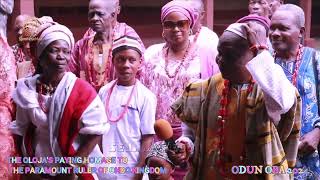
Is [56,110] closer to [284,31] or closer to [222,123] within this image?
[222,123]

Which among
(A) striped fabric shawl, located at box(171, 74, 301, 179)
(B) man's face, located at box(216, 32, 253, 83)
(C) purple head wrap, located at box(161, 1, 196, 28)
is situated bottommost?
(A) striped fabric shawl, located at box(171, 74, 301, 179)

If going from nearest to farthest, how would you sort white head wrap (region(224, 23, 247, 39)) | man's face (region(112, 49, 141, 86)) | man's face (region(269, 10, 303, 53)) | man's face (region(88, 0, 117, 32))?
white head wrap (region(224, 23, 247, 39)) < man's face (region(269, 10, 303, 53)) < man's face (region(112, 49, 141, 86)) < man's face (region(88, 0, 117, 32))

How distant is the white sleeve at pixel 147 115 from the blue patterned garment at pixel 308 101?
642mm

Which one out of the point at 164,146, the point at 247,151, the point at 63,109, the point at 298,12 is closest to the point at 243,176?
the point at 247,151

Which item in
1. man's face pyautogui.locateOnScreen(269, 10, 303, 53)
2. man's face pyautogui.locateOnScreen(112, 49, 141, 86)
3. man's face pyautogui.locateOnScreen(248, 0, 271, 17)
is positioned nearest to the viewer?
man's face pyautogui.locateOnScreen(269, 10, 303, 53)

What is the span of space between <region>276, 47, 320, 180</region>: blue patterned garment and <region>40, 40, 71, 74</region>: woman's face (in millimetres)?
999

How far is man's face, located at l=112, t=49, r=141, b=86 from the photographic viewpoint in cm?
262

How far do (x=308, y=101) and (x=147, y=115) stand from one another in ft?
2.44

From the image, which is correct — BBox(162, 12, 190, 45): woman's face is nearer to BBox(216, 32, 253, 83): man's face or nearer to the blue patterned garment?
the blue patterned garment

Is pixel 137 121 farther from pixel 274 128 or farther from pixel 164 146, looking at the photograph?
pixel 274 128

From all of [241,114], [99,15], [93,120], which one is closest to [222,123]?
[241,114]

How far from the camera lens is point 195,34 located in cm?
289

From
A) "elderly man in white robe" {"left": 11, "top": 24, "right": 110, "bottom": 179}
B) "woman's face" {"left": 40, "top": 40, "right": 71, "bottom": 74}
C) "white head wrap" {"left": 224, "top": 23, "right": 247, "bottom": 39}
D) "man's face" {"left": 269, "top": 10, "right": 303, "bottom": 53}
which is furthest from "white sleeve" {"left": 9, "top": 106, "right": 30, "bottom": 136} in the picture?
"man's face" {"left": 269, "top": 10, "right": 303, "bottom": 53}

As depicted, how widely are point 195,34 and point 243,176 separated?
1.09 metres
